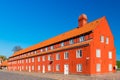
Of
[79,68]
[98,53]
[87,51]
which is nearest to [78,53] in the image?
[79,68]

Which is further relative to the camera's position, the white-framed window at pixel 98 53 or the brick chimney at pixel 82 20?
the brick chimney at pixel 82 20

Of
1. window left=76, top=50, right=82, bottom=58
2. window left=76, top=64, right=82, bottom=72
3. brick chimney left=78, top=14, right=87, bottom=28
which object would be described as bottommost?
window left=76, top=64, right=82, bottom=72

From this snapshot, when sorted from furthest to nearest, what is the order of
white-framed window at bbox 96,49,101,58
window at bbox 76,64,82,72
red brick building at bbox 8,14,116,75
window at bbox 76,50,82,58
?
window at bbox 76,50,82,58 → window at bbox 76,64,82,72 → white-framed window at bbox 96,49,101,58 → red brick building at bbox 8,14,116,75

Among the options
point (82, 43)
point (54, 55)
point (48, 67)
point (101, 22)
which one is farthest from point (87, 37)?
point (48, 67)

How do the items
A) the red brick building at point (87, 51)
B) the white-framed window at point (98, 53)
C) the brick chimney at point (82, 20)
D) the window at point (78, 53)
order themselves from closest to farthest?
the red brick building at point (87, 51) → the white-framed window at point (98, 53) → the window at point (78, 53) → the brick chimney at point (82, 20)

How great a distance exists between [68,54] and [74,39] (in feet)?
12.7

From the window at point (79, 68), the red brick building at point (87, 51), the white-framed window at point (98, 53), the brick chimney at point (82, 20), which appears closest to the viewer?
the red brick building at point (87, 51)

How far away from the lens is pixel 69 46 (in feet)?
171

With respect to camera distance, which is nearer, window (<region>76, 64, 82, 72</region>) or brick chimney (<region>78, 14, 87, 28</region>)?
window (<region>76, 64, 82, 72</region>)

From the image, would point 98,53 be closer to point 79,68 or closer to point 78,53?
point 78,53

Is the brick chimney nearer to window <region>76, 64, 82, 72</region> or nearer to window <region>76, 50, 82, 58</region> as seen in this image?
window <region>76, 50, 82, 58</region>

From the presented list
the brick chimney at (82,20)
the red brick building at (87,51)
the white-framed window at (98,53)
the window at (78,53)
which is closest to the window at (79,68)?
the red brick building at (87,51)

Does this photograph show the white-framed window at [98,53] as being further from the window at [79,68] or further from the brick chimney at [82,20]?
the brick chimney at [82,20]

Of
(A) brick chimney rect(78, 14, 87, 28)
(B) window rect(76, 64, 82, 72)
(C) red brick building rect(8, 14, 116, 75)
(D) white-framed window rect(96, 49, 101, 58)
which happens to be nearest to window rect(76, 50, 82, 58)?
(C) red brick building rect(8, 14, 116, 75)
